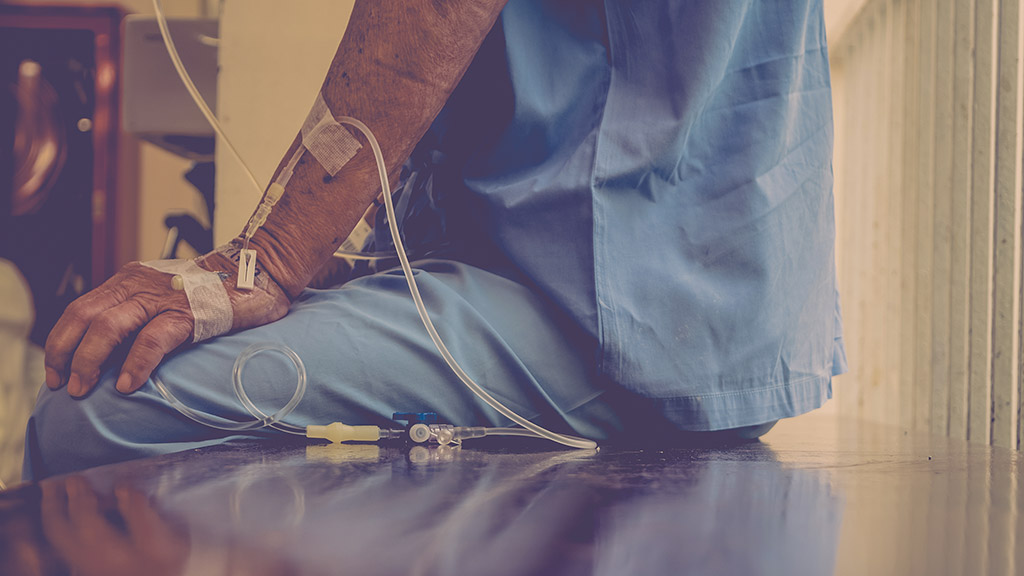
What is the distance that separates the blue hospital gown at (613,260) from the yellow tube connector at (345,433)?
28mm

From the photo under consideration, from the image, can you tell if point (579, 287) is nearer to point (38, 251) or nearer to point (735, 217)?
point (735, 217)

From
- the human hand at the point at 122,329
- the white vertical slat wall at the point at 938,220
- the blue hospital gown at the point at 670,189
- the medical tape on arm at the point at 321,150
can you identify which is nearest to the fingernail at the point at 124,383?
the human hand at the point at 122,329

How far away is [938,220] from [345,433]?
1642 millimetres

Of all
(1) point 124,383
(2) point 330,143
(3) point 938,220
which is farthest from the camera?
(3) point 938,220

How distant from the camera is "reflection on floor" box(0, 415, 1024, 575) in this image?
0.35 metres

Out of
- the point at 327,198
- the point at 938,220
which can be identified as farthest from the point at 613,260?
the point at 938,220

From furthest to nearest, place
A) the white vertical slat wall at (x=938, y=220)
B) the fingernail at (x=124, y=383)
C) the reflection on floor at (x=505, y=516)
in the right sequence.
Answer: the white vertical slat wall at (x=938, y=220)
the fingernail at (x=124, y=383)
the reflection on floor at (x=505, y=516)

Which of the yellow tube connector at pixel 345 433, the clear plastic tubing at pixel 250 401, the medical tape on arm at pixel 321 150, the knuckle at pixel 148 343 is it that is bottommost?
the yellow tube connector at pixel 345 433

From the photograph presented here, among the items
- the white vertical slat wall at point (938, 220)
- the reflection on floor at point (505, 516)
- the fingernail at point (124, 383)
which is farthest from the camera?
the white vertical slat wall at point (938, 220)

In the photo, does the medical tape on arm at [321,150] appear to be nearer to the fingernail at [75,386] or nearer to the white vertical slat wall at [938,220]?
the fingernail at [75,386]

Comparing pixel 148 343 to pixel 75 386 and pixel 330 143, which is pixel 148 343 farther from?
pixel 330 143

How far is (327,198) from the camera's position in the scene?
783 millimetres

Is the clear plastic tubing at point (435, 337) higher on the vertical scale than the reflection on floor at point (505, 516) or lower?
higher

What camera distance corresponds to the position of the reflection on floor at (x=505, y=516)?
0.35 m
